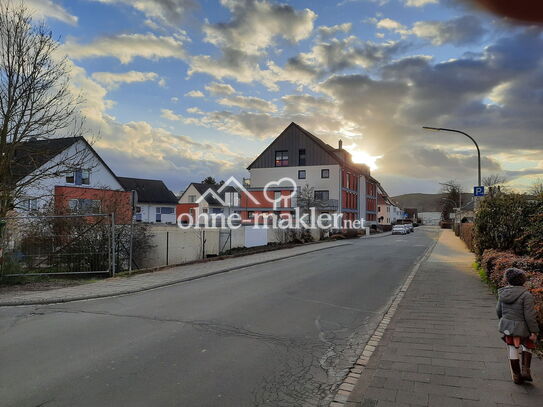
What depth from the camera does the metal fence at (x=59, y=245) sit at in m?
11.9

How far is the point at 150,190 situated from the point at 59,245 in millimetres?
51466

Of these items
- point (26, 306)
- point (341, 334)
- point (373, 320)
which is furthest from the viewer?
point (26, 306)

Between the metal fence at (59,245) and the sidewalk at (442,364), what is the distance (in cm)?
977

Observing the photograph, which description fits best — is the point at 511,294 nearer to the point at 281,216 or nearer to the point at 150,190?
the point at 281,216

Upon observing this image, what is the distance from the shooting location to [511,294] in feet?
14.5

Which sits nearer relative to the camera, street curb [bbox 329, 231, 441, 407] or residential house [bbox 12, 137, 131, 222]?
street curb [bbox 329, 231, 441, 407]

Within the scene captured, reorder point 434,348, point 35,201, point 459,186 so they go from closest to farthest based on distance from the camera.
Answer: point 434,348 → point 35,201 → point 459,186

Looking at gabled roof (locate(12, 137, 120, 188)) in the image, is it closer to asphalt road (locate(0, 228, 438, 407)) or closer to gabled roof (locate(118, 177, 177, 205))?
asphalt road (locate(0, 228, 438, 407))

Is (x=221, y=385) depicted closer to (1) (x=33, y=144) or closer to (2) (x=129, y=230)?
(2) (x=129, y=230)

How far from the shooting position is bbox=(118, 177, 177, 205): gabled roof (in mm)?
61562

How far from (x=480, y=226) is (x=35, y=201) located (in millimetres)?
16367

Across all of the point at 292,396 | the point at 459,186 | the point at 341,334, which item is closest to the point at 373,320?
the point at 341,334

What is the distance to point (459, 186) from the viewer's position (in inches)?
3856

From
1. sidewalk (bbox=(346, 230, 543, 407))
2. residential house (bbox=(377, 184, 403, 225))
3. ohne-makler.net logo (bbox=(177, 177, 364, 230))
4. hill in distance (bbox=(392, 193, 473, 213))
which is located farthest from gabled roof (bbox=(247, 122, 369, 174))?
hill in distance (bbox=(392, 193, 473, 213))
